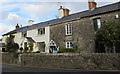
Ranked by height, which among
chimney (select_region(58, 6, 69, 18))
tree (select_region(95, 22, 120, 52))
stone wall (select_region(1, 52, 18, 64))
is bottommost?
stone wall (select_region(1, 52, 18, 64))

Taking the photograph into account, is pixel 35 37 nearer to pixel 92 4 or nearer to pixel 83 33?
pixel 83 33

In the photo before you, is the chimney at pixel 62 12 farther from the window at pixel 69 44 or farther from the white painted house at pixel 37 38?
the window at pixel 69 44

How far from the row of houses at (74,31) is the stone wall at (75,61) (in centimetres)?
664

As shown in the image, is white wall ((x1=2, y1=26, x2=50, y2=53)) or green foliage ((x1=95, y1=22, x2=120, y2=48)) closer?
green foliage ((x1=95, y1=22, x2=120, y2=48))

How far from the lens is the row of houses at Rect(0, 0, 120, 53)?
27612mm

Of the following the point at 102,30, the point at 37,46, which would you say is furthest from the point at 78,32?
the point at 37,46

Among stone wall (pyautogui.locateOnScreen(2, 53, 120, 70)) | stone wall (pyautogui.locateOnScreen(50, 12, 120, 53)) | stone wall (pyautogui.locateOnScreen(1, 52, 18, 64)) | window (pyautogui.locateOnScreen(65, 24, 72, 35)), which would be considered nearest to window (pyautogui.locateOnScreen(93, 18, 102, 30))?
stone wall (pyautogui.locateOnScreen(50, 12, 120, 53))

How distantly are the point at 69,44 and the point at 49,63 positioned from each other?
8.37 m

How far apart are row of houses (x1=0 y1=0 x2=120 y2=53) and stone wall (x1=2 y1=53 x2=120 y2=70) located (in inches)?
261

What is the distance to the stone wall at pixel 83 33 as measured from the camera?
27109 mm

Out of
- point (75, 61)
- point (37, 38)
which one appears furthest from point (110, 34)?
point (37, 38)

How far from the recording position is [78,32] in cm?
3045

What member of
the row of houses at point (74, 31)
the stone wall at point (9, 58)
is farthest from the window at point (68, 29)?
the stone wall at point (9, 58)

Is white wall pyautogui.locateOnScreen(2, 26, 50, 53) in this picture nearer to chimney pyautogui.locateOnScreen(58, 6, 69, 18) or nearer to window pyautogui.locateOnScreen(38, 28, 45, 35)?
window pyautogui.locateOnScreen(38, 28, 45, 35)
